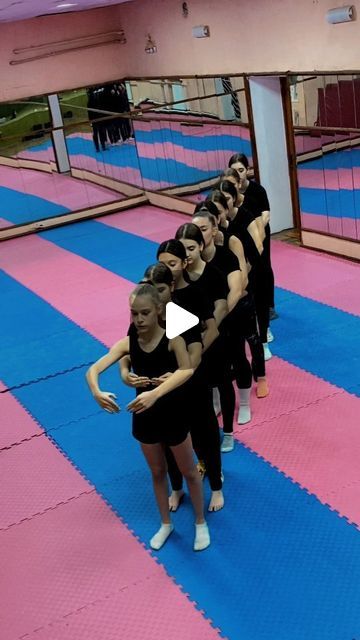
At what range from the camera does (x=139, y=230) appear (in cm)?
1180

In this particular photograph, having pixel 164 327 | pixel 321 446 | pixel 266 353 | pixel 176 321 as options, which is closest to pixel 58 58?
pixel 266 353

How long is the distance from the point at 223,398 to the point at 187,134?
781 cm

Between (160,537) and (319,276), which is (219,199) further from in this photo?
(319,276)

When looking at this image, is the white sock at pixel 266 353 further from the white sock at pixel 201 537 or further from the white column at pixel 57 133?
the white column at pixel 57 133

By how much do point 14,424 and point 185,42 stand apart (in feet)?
25.6

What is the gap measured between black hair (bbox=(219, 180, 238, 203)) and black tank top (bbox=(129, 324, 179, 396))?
208 cm

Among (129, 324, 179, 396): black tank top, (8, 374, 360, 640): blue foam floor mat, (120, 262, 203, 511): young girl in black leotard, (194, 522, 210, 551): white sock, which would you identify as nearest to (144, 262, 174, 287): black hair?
(120, 262, 203, 511): young girl in black leotard

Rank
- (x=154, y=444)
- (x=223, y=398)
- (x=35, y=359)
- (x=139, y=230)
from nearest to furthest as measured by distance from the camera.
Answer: (x=154, y=444), (x=223, y=398), (x=35, y=359), (x=139, y=230)

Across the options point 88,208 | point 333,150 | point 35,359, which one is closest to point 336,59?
point 333,150

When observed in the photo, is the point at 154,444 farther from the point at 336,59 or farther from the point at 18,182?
the point at 18,182

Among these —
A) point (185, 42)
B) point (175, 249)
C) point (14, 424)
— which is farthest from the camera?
point (185, 42)

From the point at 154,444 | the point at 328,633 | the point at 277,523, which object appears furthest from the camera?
the point at 277,523

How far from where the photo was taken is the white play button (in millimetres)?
3578

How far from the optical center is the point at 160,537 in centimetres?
452
